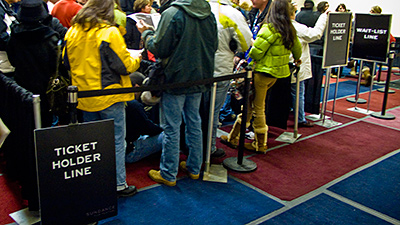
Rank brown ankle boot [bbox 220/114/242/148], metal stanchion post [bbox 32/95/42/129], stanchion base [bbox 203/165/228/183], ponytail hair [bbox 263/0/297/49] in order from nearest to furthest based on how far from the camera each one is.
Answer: metal stanchion post [bbox 32/95/42/129] → stanchion base [bbox 203/165/228/183] → ponytail hair [bbox 263/0/297/49] → brown ankle boot [bbox 220/114/242/148]

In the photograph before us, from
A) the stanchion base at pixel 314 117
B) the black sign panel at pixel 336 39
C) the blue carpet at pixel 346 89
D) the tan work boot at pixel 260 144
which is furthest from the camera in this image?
the blue carpet at pixel 346 89

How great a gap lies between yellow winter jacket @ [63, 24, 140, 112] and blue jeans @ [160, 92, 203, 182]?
485mm

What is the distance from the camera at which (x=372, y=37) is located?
6289 mm

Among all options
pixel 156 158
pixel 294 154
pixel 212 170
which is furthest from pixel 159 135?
pixel 294 154

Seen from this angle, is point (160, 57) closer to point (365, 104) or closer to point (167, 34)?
point (167, 34)

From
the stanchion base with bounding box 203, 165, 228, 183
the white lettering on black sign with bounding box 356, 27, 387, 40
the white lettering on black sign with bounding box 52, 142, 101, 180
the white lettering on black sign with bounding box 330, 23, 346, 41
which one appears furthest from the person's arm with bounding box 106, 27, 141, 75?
the white lettering on black sign with bounding box 356, 27, 387, 40

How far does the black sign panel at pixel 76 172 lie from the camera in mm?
2264

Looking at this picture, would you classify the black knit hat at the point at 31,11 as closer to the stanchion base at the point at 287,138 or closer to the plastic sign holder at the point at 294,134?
the plastic sign holder at the point at 294,134

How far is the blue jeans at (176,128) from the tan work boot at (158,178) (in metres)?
0.03

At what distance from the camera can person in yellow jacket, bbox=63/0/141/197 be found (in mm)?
2844

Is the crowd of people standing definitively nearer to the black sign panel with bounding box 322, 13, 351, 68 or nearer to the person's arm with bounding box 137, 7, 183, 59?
the person's arm with bounding box 137, 7, 183, 59

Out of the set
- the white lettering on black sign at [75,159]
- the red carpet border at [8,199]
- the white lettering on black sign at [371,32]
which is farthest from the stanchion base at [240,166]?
the white lettering on black sign at [371,32]

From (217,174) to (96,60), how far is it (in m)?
1.65

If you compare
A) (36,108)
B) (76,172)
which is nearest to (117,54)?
(36,108)
